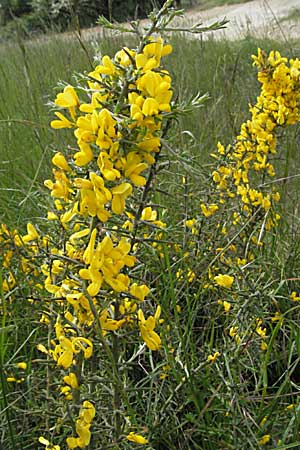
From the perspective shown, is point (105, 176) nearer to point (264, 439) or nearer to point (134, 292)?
point (134, 292)

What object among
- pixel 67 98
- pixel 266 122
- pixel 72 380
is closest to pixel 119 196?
pixel 67 98

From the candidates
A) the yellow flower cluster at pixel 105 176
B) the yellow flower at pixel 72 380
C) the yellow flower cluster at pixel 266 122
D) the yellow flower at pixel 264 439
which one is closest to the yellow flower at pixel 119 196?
the yellow flower cluster at pixel 105 176

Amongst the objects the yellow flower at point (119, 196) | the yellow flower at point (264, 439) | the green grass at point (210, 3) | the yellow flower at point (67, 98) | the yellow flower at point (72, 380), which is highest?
the yellow flower at point (67, 98)

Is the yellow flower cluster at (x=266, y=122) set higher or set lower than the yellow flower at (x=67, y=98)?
lower

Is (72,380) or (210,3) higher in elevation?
(210,3)

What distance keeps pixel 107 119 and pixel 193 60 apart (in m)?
3.62

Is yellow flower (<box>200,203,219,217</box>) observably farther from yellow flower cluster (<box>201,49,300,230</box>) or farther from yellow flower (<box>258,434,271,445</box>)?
yellow flower (<box>258,434,271,445</box>)

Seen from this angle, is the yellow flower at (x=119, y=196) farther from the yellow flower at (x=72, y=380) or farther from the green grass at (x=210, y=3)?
the green grass at (x=210, y=3)

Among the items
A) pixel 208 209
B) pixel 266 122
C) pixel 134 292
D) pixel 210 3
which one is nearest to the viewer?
pixel 134 292

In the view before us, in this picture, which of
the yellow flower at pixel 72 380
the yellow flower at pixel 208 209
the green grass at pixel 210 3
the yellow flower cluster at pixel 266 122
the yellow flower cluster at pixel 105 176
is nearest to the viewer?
the yellow flower cluster at pixel 105 176

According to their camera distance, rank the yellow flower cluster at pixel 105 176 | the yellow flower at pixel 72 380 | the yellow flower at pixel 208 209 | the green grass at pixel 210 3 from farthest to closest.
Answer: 1. the green grass at pixel 210 3
2. the yellow flower at pixel 208 209
3. the yellow flower at pixel 72 380
4. the yellow flower cluster at pixel 105 176

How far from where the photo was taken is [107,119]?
26.5 inches

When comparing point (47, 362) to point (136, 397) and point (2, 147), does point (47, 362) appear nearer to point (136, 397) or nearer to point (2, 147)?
point (136, 397)

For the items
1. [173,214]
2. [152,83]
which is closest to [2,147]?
[173,214]
